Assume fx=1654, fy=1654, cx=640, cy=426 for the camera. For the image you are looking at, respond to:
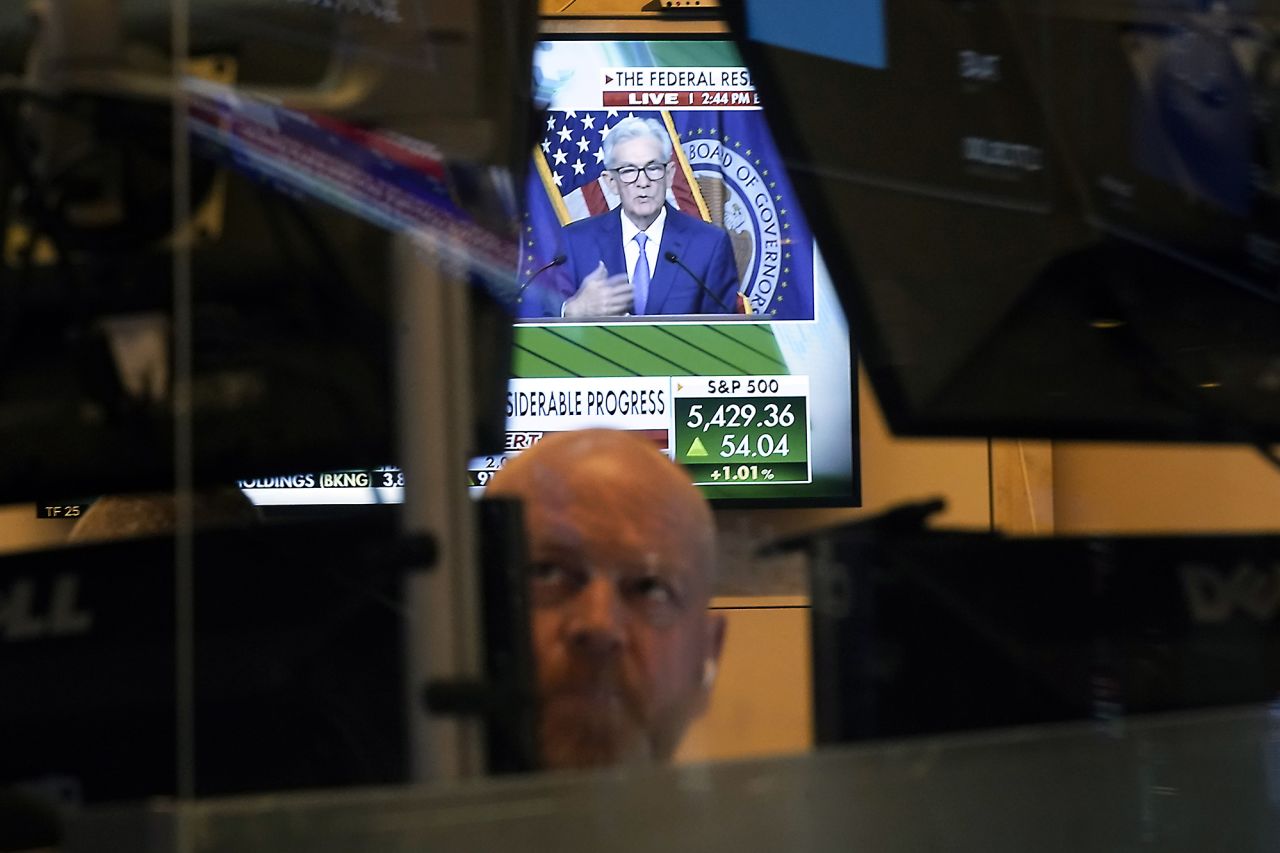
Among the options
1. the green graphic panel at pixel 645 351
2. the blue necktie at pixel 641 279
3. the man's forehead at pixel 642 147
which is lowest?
the green graphic panel at pixel 645 351

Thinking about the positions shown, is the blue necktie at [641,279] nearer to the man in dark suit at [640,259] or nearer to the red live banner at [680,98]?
the man in dark suit at [640,259]

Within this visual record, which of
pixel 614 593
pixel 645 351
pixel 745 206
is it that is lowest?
pixel 614 593

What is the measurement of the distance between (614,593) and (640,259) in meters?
0.30

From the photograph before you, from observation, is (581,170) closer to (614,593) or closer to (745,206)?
(745,206)

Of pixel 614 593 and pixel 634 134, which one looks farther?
pixel 634 134

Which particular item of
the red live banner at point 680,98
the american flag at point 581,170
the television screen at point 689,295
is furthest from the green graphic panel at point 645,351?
the red live banner at point 680,98

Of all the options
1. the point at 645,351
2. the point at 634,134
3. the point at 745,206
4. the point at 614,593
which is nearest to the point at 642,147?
the point at 634,134

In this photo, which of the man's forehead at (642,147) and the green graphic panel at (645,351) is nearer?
the green graphic panel at (645,351)

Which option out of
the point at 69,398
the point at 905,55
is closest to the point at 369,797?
the point at 69,398

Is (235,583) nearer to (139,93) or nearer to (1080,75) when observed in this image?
(139,93)

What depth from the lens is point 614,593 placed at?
1.40 metres

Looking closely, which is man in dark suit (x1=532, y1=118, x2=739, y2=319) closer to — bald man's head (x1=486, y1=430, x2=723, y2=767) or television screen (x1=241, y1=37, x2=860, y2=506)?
television screen (x1=241, y1=37, x2=860, y2=506)

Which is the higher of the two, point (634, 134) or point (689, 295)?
point (634, 134)

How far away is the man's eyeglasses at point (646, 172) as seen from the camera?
4.97 ft
